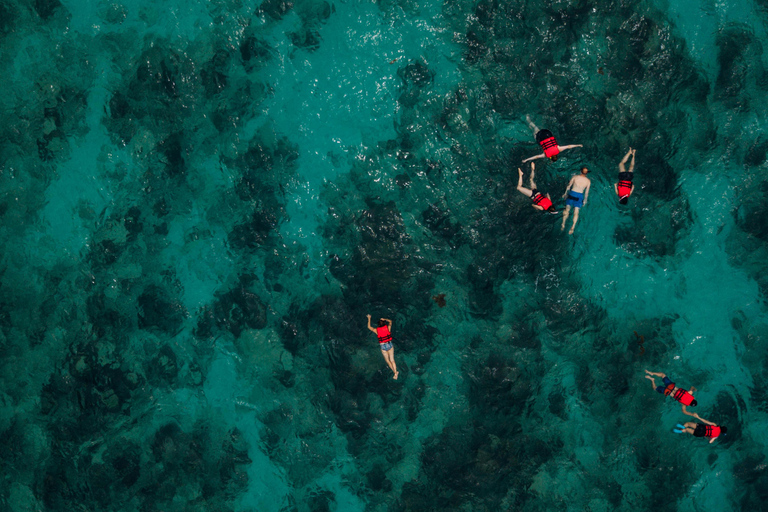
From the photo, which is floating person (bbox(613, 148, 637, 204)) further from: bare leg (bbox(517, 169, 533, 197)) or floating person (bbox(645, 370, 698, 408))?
floating person (bbox(645, 370, 698, 408))

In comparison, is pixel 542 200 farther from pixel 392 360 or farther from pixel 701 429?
pixel 701 429

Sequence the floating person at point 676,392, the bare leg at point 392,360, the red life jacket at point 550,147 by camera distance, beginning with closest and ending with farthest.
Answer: the red life jacket at point 550,147 < the floating person at point 676,392 < the bare leg at point 392,360

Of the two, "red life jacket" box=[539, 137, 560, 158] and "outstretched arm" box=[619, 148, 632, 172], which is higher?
"red life jacket" box=[539, 137, 560, 158]

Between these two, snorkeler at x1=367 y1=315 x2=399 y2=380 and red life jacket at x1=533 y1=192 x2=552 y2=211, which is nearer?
red life jacket at x1=533 y1=192 x2=552 y2=211

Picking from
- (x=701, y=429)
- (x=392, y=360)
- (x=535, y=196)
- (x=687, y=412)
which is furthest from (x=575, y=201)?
(x=701, y=429)

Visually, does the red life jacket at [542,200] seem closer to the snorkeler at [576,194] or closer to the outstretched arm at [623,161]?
the snorkeler at [576,194]

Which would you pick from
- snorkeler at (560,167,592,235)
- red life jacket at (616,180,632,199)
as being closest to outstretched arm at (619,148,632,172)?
red life jacket at (616,180,632,199)

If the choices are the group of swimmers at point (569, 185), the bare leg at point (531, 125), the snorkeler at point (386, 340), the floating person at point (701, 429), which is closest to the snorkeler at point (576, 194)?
the group of swimmers at point (569, 185)
